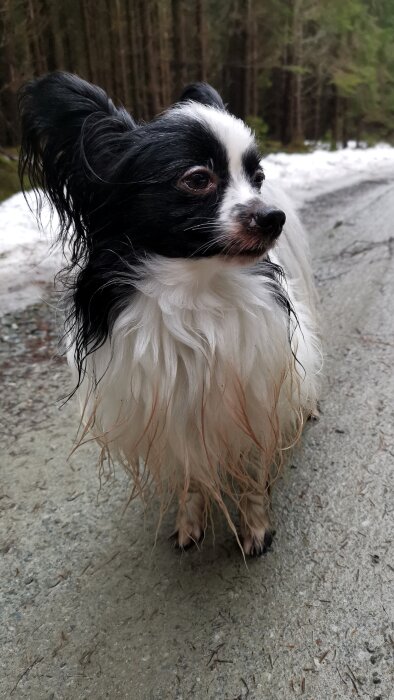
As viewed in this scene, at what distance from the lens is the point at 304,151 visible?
1330 centimetres

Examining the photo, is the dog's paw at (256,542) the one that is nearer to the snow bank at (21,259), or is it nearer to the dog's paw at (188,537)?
the dog's paw at (188,537)

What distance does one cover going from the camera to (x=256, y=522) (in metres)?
2.16

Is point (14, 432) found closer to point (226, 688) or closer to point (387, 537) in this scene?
point (226, 688)

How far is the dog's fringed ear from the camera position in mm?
1567

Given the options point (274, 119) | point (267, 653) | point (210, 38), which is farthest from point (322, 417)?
point (274, 119)

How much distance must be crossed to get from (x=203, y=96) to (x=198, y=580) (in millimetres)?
1812

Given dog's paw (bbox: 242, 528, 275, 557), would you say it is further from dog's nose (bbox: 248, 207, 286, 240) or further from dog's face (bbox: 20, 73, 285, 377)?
dog's nose (bbox: 248, 207, 286, 240)

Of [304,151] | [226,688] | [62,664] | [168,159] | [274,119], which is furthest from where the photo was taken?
[274,119]

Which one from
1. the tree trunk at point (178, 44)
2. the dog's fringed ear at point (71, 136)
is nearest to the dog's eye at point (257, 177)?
the dog's fringed ear at point (71, 136)

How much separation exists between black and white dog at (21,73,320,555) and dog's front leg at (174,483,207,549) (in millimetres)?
439

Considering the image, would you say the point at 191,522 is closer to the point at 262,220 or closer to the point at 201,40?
the point at 262,220

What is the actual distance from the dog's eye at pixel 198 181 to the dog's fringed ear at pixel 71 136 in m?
0.23

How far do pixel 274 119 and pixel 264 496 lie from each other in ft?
45.5

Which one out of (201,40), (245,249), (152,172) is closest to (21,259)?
(152,172)
